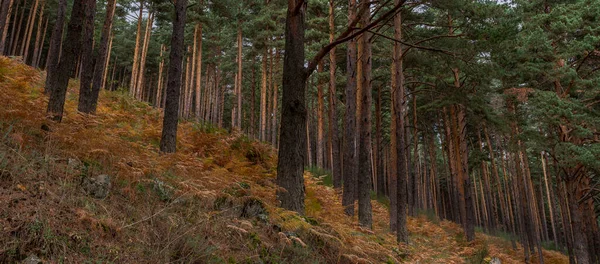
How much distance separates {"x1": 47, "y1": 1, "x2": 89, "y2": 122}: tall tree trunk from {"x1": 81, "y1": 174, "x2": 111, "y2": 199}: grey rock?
9.21ft

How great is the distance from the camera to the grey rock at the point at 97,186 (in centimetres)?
356

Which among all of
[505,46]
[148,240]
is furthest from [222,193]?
[505,46]

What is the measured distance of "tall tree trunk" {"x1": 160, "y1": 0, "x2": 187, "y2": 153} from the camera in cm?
775

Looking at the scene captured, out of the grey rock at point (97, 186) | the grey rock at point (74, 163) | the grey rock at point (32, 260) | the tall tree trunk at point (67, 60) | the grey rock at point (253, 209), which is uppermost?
the tall tree trunk at point (67, 60)

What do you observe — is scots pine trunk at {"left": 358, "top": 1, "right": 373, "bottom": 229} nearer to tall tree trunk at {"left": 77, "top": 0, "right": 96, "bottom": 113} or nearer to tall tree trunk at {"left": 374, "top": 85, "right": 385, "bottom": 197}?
tall tree trunk at {"left": 77, "top": 0, "right": 96, "bottom": 113}

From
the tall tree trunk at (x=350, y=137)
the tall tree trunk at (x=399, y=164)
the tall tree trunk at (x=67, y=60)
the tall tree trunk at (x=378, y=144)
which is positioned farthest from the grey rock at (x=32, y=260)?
the tall tree trunk at (x=378, y=144)

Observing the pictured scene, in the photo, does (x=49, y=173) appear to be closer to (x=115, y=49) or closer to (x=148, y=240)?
(x=148, y=240)

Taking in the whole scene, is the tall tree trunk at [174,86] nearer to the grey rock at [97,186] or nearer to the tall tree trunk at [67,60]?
the tall tree trunk at [67,60]

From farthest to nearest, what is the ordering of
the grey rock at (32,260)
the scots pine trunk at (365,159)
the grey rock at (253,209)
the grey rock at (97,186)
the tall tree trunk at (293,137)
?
1. the scots pine trunk at (365,159)
2. the tall tree trunk at (293,137)
3. the grey rock at (253,209)
4. the grey rock at (97,186)
5. the grey rock at (32,260)

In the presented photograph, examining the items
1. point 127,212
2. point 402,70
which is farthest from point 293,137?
point 402,70

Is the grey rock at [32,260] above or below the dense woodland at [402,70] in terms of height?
below

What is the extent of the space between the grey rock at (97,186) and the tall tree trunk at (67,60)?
2.81 metres

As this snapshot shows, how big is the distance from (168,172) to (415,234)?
14.1 meters

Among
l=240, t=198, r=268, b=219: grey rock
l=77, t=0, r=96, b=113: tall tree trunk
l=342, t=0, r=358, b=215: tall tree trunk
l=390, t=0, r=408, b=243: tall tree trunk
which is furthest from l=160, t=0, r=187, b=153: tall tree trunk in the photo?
l=390, t=0, r=408, b=243: tall tree trunk
